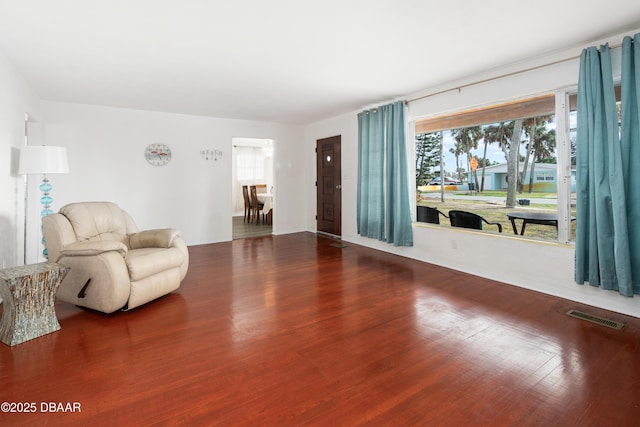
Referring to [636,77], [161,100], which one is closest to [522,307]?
[636,77]

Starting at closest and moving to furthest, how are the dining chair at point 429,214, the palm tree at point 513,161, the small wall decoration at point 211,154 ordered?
the palm tree at point 513,161 → the dining chair at point 429,214 → the small wall decoration at point 211,154

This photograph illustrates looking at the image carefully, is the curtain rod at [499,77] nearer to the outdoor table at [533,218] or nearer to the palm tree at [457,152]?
the palm tree at [457,152]

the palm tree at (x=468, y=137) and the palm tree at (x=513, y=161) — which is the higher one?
the palm tree at (x=468, y=137)

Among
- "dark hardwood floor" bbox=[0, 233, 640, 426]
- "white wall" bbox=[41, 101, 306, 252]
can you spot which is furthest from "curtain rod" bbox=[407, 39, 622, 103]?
"white wall" bbox=[41, 101, 306, 252]

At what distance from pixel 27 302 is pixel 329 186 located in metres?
5.04

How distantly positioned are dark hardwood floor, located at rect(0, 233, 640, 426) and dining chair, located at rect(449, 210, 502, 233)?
975mm

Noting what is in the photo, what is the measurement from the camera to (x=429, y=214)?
4.85 metres

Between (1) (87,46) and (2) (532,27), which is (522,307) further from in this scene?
(1) (87,46)

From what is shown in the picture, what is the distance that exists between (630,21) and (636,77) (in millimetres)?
439

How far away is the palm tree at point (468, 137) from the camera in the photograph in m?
4.27

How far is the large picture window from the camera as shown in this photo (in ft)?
11.2

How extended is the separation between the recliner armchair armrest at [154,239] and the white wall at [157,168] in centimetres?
218

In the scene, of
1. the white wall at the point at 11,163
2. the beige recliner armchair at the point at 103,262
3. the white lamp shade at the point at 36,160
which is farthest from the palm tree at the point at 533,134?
the white wall at the point at 11,163

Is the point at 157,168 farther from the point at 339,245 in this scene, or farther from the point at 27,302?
the point at 27,302
